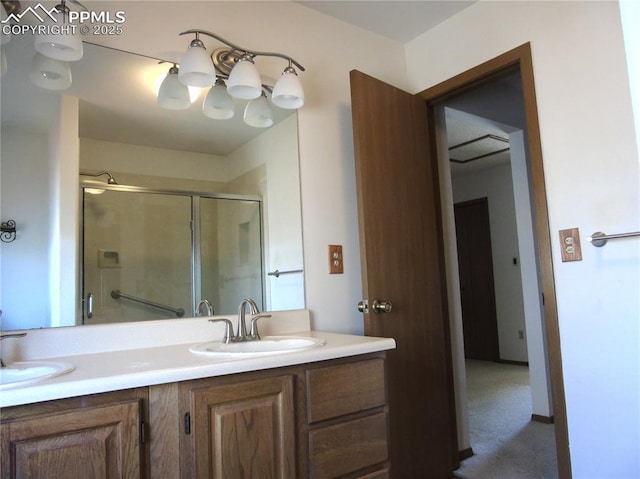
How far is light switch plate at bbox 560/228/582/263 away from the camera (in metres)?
1.64

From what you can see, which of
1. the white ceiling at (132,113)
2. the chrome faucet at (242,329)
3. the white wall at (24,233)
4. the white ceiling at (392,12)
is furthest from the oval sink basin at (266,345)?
the white ceiling at (392,12)

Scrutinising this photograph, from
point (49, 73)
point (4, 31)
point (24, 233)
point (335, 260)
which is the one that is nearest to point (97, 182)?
point (24, 233)

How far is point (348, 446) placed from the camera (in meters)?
1.25

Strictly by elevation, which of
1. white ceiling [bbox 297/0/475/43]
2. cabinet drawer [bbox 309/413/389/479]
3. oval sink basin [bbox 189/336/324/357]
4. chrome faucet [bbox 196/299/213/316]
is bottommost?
cabinet drawer [bbox 309/413/389/479]

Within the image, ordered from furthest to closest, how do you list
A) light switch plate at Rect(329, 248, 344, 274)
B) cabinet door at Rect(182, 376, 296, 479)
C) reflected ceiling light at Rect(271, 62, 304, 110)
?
1. light switch plate at Rect(329, 248, 344, 274)
2. reflected ceiling light at Rect(271, 62, 304, 110)
3. cabinet door at Rect(182, 376, 296, 479)

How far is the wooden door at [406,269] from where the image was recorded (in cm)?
183

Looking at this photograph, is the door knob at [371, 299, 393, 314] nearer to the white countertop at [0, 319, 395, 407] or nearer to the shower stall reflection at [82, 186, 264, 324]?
the white countertop at [0, 319, 395, 407]

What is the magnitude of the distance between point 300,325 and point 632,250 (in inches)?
49.9

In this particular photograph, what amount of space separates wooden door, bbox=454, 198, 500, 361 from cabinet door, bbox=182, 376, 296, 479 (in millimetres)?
4359

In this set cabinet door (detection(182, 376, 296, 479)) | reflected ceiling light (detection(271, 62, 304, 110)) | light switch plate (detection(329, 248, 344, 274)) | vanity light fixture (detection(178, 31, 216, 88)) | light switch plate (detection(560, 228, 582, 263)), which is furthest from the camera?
light switch plate (detection(329, 248, 344, 274))

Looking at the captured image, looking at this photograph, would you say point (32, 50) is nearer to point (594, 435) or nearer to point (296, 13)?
point (296, 13)

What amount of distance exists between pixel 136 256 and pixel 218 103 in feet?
2.34

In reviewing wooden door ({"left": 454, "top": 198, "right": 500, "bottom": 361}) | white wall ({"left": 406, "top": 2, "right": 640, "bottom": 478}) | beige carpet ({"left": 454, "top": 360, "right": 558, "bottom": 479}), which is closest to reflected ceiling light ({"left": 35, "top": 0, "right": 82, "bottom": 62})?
white wall ({"left": 406, "top": 2, "right": 640, "bottom": 478})

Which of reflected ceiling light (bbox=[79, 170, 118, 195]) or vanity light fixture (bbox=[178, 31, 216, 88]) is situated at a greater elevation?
vanity light fixture (bbox=[178, 31, 216, 88])
